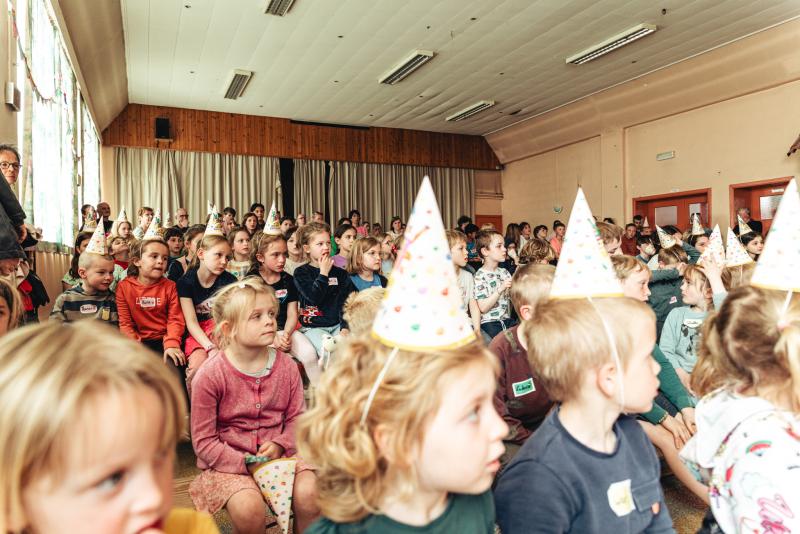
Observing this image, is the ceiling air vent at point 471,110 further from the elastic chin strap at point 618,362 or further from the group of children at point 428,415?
the elastic chin strap at point 618,362

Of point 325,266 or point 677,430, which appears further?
point 325,266

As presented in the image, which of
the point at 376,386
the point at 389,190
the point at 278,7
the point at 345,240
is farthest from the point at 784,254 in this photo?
the point at 389,190

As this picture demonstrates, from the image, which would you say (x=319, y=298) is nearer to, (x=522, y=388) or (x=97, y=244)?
(x=97, y=244)

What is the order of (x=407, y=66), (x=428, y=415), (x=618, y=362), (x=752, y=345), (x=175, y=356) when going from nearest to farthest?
1. (x=428, y=415)
2. (x=618, y=362)
3. (x=752, y=345)
4. (x=175, y=356)
5. (x=407, y=66)

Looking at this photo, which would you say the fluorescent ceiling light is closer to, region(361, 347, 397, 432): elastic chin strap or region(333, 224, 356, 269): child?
region(333, 224, 356, 269): child

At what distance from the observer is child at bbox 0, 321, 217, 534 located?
638mm

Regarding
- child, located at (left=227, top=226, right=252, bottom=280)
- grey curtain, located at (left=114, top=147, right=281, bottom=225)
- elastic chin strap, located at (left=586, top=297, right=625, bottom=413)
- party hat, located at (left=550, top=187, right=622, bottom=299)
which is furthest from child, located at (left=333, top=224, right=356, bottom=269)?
grey curtain, located at (left=114, top=147, right=281, bottom=225)

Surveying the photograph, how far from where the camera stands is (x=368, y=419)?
3.10 ft

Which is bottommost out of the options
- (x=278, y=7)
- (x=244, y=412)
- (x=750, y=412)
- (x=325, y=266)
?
(x=244, y=412)

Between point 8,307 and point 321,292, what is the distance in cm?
171

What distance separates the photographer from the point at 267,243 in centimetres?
318

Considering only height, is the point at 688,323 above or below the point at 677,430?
above

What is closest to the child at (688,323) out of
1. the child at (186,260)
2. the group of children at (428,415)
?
the group of children at (428,415)

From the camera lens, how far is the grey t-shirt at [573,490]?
1.08m
